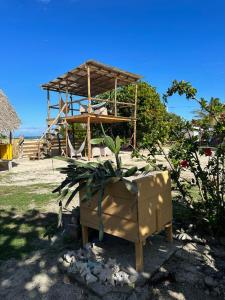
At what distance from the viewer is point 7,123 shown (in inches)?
443

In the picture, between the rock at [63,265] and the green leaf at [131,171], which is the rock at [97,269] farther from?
the green leaf at [131,171]

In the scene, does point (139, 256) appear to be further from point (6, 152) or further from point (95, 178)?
point (6, 152)

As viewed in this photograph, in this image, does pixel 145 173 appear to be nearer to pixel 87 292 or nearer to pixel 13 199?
pixel 87 292

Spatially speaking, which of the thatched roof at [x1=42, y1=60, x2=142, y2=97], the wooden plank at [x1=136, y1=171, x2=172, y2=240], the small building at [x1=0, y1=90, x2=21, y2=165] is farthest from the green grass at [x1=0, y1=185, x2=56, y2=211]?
the thatched roof at [x1=42, y1=60, x2=142, y2=97]

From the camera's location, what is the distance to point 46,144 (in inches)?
614

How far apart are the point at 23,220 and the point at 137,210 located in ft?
8.28

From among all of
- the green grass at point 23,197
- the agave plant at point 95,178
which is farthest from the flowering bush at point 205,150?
the green grass at point 23,197

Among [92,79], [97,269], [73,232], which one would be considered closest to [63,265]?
[97,269]

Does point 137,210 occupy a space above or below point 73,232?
above

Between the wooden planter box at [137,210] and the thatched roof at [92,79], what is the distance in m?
10.0

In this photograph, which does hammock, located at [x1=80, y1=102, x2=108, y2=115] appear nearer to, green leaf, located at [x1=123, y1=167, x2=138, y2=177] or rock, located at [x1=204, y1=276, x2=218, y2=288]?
green leaf, located at [x1=123, y1=167, x2=138, y2=177]

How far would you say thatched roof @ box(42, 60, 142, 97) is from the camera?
12.3 m

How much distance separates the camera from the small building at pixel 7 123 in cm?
1068

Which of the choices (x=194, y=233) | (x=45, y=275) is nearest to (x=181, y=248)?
(x=194, y=233)
